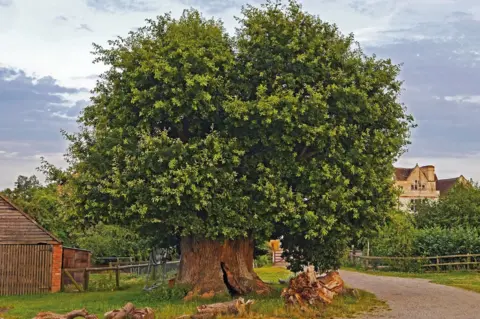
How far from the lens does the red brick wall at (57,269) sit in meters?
29.3

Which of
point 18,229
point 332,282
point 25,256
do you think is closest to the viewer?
point 332,282

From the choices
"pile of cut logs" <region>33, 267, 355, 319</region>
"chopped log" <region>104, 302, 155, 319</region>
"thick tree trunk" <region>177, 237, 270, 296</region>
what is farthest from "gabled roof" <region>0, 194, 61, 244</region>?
"pile of cut logs" <region>33, 267, 355, 319</region>

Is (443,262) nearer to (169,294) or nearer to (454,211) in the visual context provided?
(454,211)

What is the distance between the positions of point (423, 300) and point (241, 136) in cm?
1009

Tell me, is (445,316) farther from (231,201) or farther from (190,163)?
(190,163)

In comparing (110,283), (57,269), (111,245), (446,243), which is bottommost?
(110,283)

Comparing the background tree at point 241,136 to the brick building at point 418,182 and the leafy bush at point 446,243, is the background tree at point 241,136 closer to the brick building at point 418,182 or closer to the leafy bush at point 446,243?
the leafy bush at point 446,243

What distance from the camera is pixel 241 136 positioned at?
21906 millimetres

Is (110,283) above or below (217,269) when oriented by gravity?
below

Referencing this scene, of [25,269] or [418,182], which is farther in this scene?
[418,182]

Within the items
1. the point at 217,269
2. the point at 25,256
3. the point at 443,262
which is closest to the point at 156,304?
the point at 217,269

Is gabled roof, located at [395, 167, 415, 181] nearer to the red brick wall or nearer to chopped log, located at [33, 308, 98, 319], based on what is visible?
the red brick wall

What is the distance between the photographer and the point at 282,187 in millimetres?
21141

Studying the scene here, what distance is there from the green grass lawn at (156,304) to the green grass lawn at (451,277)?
23.9ft
